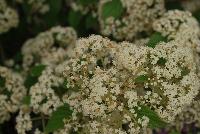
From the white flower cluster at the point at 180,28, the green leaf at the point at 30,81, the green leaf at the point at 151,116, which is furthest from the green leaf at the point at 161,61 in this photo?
the green leaf at the point at 30,81

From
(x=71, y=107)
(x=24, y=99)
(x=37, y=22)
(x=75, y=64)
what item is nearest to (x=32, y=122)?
(x=24, y=99)

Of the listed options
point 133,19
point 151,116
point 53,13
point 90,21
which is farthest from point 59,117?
point 53,13

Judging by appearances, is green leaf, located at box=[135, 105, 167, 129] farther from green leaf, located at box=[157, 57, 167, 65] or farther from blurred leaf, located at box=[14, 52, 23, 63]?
blurred leaf, located at box=[14, 52, 23, 63]

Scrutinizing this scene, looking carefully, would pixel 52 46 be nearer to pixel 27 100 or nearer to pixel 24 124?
pixel 27 100

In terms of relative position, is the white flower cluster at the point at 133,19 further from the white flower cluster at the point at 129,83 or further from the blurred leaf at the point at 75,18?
the white flower cluster at the point at 129,83

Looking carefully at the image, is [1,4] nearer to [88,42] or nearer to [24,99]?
[24,99]

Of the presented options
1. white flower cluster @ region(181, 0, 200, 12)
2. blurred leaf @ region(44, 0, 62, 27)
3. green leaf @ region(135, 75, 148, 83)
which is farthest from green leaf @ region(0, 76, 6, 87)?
white flower cluster @ region(181, 0, 200, 12)
